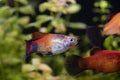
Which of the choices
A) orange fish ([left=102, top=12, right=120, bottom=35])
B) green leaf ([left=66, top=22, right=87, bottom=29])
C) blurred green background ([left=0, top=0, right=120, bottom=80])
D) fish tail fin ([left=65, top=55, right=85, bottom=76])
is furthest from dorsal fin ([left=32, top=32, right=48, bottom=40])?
green leaf ([left=66, top=22, right=87, bottom=29])

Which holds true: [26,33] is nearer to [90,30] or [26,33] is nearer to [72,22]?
[72,22]

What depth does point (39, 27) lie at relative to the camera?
8.63 feet

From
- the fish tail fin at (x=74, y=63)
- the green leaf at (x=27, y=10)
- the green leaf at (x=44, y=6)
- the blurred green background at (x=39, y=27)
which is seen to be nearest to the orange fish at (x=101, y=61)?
the fish tail fin at (x=74, y=63)

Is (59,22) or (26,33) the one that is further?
(26,33)

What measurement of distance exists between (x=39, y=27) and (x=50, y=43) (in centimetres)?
104

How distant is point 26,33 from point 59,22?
1.19ft

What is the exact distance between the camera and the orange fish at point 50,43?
1.59 meters

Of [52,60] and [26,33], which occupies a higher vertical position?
[26,33]

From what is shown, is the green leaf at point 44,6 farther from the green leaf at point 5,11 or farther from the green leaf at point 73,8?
the green leaf at point 5,11

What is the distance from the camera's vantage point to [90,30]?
1.80m

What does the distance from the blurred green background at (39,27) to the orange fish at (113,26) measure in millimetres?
641

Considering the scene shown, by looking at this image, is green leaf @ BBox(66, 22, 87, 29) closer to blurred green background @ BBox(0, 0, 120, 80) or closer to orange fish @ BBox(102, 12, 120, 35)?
blurred green background @ BBox(0, 0, 120, 80)

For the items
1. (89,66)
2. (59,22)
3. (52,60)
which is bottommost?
(89,66)

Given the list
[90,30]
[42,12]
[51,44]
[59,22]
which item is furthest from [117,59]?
[42,12]
